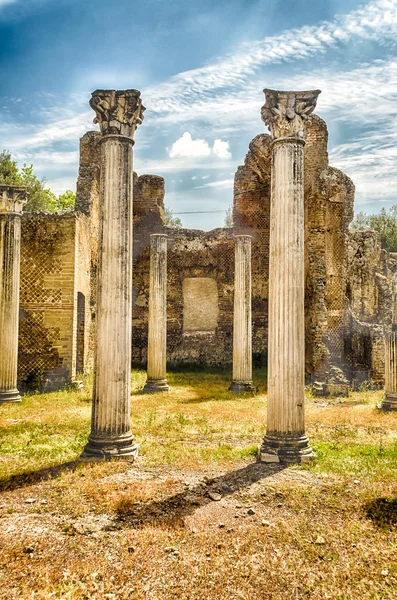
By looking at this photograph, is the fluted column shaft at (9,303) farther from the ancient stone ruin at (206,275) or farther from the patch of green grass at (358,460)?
the patch of green grass at (358,460)

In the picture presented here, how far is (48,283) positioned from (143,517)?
9.26m

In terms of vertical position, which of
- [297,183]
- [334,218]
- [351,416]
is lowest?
[351,416]

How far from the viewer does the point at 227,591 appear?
310 cm

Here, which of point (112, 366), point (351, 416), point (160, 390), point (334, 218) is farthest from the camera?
point (334, 218)

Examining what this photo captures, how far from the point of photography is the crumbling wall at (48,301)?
12.4 meters

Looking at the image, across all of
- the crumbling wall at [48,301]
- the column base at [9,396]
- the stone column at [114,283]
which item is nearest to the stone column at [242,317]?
the crumbling wall at [48,301]

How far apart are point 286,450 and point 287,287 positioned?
6.37ft

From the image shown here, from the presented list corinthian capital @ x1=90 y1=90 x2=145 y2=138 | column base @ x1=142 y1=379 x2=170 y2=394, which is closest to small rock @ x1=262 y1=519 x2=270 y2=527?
corinthian capital @ x1=90 y1=90 x2=145 y2=138

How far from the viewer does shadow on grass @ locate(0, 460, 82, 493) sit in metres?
5.07

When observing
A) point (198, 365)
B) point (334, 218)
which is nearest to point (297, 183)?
point (334, 218)

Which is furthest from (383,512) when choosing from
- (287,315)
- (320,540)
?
(287,315)

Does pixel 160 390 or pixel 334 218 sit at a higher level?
pixel 334 218

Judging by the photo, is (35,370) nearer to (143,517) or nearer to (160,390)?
(160,390)

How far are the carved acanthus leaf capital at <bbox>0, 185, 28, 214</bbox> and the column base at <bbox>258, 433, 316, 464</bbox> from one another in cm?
747
